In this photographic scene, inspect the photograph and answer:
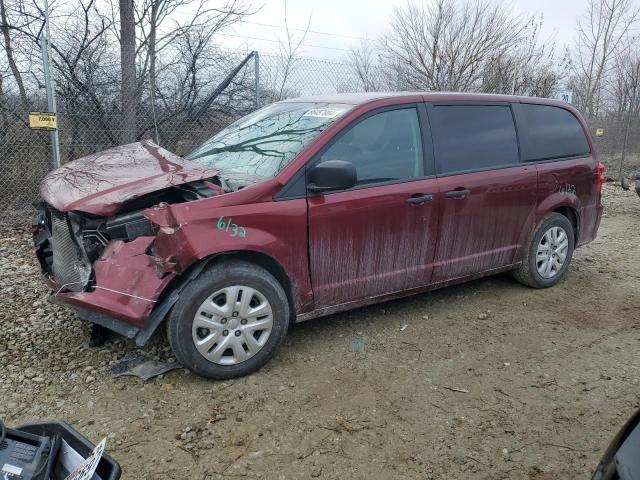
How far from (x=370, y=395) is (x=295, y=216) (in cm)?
118

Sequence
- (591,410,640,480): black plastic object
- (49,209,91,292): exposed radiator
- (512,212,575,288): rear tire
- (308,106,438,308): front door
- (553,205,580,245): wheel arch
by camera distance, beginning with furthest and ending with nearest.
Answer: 1. (553,205,580,245): wheel arch
2. (512,212,575,288): rear tire
3. (308,106,438,308): front door
4. (49,209,91,292): exposed radiator
5. (591,410,640,480): black plastic object

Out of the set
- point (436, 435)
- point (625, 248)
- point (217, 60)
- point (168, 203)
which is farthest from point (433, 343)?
point (217, 60)

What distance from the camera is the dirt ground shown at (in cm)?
252

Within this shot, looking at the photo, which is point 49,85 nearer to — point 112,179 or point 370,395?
point 112,179

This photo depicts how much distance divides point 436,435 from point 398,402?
336 millimetres

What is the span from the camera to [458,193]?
153 inches

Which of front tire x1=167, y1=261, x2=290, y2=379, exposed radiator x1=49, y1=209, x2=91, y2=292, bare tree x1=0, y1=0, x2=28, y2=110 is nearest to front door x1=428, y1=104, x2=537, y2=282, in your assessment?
front tire x1=167, y1=261, x2=290, y2=379

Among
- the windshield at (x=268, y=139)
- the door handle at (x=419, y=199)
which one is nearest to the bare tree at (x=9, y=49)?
the windshield at (x=268, y=139)

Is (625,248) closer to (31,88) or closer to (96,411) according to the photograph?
(96,411)

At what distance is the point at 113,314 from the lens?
2.89 meters

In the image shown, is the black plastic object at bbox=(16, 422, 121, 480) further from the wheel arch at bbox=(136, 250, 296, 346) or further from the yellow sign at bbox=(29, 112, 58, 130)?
the yellow sign at bbox=(29, 112, 58, 130)

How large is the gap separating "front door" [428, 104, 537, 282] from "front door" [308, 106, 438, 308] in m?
0.18

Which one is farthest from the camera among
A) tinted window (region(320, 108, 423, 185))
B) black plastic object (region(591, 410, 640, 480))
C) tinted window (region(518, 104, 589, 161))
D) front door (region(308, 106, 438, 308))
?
tinted window (region(518, 104, 589, 161))

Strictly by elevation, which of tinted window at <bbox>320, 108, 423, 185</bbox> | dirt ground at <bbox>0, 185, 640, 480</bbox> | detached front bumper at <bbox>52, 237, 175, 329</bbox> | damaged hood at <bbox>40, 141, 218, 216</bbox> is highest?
tinted window at <bbox>320, 108, 423, 185</bbox>
